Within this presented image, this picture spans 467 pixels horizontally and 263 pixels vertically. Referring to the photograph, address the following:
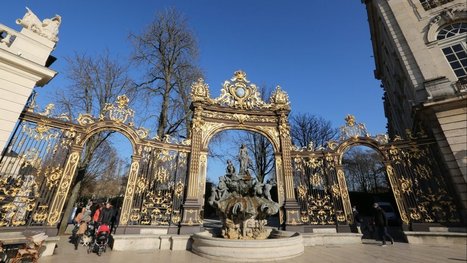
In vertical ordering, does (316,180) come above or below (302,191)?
above

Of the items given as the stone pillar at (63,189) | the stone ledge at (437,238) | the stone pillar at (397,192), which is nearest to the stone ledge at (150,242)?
the stone pillar at (63,189)

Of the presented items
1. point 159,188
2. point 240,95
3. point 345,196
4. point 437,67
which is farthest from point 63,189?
point 437,67

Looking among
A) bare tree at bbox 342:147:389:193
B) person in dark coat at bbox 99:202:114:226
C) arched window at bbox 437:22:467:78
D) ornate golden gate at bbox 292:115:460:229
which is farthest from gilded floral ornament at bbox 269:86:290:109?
bare tree at bbox 342:147:389:193

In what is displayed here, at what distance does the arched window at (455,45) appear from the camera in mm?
9891

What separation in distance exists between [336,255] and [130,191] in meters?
7.51

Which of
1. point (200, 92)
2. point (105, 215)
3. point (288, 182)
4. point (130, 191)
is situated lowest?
point (105, 215)

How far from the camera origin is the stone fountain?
6.29 metres

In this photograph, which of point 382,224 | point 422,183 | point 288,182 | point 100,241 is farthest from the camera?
point 288,182

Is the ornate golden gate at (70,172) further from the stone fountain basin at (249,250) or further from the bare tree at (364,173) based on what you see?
the bare tree at (364,173)

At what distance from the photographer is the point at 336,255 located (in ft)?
22.1

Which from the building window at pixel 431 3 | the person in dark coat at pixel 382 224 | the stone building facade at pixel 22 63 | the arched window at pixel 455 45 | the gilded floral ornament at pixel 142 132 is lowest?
the person in dark coat at pixel 382 224

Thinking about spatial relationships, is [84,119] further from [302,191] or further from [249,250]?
[302,191]

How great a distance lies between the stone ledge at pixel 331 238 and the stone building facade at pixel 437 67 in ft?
13.1

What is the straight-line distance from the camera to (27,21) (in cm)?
785
